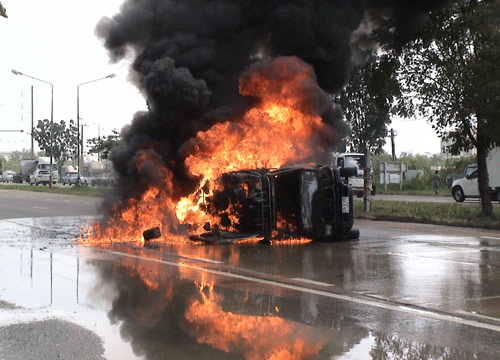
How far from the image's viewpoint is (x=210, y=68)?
15445 mm

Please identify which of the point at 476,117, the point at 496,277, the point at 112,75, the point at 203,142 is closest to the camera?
the point at 496,277

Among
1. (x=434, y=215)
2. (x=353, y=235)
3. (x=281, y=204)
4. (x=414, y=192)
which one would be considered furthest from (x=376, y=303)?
(x=414, y=192)

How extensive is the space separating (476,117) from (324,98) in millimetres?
4991

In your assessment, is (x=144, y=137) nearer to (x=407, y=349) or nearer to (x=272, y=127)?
(x=272, y=127)

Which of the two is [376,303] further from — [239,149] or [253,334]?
[239,149]

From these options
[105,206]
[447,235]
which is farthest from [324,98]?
[105,206]

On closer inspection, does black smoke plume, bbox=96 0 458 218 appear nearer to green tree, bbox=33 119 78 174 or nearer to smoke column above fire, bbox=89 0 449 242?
smoke column above fire, bbox=89 0 449 242

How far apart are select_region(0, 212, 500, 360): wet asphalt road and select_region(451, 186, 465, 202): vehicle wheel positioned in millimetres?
18282

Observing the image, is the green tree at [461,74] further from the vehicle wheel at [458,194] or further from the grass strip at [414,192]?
the grass strip at [414,192]

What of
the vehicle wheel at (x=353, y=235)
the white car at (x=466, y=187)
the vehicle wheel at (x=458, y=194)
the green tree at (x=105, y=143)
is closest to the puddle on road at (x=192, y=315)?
the vehicle wheel at (x=353, y=235)

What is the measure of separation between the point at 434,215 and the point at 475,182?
11602mm

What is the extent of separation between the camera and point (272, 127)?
587 inches

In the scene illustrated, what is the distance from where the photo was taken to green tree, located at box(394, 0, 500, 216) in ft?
54.2

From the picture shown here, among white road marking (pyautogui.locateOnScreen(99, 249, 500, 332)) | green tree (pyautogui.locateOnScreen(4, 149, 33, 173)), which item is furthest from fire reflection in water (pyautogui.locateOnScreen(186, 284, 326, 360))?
green tree (pyautogui.locateOnScreen(4, 149, 33, 173))
